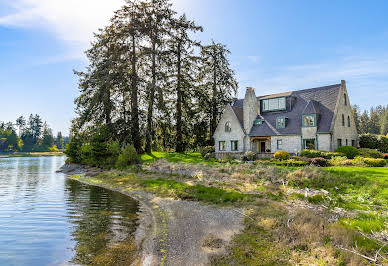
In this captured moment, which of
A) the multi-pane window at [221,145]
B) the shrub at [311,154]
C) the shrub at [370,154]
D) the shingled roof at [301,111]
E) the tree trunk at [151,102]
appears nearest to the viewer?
the shrub at [370,154]

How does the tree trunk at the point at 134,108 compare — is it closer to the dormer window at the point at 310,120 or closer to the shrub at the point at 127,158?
the shrub at the point at 127,158

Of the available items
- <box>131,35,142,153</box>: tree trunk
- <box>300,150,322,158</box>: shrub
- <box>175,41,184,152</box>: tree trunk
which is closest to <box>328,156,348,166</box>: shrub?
<box>300,150,322,158</box>: shrub

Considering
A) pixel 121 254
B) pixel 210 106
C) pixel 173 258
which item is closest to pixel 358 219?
pixel 173 258

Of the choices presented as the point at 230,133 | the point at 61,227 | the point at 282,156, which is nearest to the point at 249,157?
the point at 282,156

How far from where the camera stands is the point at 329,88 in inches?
1163

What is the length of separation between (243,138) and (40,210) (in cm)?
2494

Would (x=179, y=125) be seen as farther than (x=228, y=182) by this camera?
Yes

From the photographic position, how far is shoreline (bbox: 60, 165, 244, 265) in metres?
6.59

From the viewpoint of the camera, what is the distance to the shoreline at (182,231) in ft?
21.6

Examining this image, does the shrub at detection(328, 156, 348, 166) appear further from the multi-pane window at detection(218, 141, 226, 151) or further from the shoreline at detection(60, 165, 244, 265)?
the multi-pane window at detection(218, 141, 226, 151)

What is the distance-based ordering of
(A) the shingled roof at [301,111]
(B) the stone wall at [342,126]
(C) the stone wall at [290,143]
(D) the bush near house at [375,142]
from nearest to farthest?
(B) the stone wall at [342,126] < (A) the shingled roof at [301,111] < (C) the stone wall at [290,143] < (D) the bush near house at [375,142]

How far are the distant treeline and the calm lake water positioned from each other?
4271 inches

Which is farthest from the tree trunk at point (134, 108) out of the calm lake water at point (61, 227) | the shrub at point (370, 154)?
the shrub at point (370, 154)

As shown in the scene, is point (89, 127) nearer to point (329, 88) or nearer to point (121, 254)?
point (121, 254)
